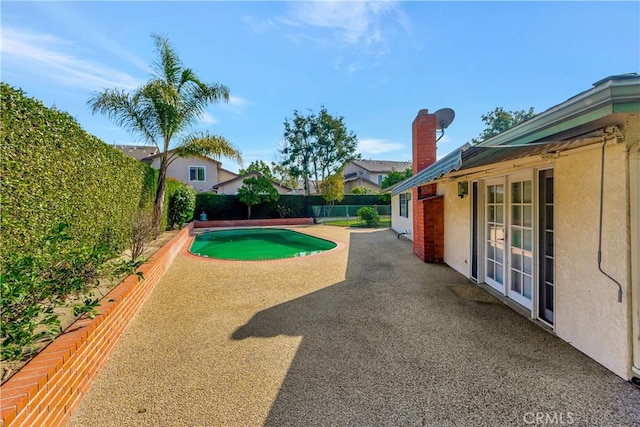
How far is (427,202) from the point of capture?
1034cm

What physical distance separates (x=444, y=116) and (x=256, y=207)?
76.2 feet

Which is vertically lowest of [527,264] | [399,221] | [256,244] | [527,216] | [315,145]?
[256,244]

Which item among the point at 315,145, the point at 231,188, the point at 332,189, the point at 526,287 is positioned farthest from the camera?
the point at 315,145

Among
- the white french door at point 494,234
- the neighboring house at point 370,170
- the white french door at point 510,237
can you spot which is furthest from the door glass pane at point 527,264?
the neighboring house at point 370,170

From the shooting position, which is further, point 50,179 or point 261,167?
point 261,167

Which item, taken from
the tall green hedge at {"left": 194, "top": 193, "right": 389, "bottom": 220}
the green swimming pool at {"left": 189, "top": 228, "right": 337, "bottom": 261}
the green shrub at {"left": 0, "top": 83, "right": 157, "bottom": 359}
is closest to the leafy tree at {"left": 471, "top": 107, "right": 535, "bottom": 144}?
the tall green hedge at {"left": 194, "top": 193, "right": 389, "bottom": 220}

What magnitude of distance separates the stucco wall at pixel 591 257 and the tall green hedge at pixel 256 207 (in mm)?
27696

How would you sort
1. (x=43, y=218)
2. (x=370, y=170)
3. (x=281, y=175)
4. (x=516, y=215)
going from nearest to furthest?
(x=43, y=218) → (x=516, y=215) → (x=281, y=175) → (x=370, y=170)

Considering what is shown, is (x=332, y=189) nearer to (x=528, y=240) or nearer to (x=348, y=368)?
(x=528, y=240)

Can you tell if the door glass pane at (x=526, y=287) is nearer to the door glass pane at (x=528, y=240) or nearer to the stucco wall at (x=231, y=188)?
the door glass pane at (x=528, y=240)

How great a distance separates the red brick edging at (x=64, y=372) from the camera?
2.44 metres

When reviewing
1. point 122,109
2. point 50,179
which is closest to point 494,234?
point 50,179

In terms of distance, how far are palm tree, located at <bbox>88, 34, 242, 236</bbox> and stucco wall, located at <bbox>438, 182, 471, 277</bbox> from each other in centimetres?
1225

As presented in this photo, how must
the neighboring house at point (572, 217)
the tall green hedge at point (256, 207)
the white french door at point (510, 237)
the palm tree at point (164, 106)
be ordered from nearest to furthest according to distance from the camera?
the neighboring house at point (572, 217), the white french door at point (510, 237), the palm tree at point (164, 106), the tall green hedge at point (256, 207)
